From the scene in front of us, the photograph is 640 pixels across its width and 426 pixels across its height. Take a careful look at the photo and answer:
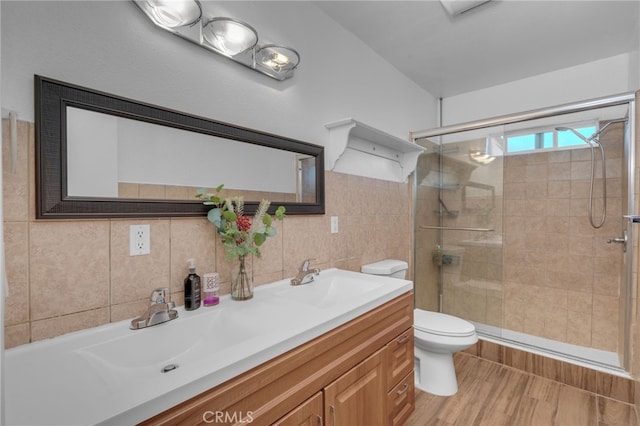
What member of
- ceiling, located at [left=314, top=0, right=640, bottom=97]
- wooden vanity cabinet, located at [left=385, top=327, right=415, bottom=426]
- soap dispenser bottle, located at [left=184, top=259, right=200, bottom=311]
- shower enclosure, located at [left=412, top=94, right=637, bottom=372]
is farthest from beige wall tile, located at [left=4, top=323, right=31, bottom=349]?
shower enclosure, located at [left=412, top=94, right=637, bottom=372]

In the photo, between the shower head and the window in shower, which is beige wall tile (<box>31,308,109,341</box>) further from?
the shower head

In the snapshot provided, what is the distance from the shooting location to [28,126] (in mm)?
907

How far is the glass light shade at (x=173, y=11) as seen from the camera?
3.67 ft

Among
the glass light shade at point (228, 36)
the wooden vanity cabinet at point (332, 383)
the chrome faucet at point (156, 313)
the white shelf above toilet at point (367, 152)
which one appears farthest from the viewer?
the white shelf above toilet at point (367, 152)

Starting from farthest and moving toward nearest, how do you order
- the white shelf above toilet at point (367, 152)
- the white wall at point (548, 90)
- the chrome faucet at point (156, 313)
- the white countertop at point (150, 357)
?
the white wall at point (548, 90), the white shelf above toilet at point (367, 152), the chrome faucet at point (156, 313), the white countertop at point (150, 357)

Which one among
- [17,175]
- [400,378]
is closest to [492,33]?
[400,378]

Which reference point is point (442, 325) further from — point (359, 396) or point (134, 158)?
point (134, 158)

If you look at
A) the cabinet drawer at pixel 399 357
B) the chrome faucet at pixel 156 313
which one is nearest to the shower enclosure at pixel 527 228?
the cabinet drawer at pixel 399 357

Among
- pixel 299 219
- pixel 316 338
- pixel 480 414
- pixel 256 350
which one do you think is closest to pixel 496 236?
pixel 480 414

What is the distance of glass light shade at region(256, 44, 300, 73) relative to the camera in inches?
58.4

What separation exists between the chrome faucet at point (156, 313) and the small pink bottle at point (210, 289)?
0.47ft

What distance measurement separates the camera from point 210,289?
49.1 inches

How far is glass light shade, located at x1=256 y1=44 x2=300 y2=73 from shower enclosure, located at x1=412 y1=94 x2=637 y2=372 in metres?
1.54

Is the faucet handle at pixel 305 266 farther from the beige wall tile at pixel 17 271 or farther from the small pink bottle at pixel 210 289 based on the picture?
the beige wall tile at pixel 17 271
